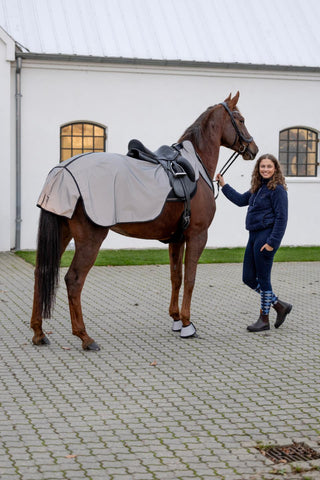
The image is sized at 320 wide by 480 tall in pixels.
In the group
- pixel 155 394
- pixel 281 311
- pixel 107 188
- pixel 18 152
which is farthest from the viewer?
pixel 18 152

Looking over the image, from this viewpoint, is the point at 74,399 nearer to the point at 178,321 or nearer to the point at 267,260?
the point at 178,321

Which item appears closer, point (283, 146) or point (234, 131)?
point (234, 131)

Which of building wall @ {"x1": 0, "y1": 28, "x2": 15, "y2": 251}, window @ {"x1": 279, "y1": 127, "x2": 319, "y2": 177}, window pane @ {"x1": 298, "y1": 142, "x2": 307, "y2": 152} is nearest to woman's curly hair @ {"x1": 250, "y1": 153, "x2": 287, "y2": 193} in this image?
building wall @ {"x1": 0, "y1": 28, "x2": 15, "y2": 251}

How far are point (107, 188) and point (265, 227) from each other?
6.88 feet

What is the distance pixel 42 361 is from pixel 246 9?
13.8 m

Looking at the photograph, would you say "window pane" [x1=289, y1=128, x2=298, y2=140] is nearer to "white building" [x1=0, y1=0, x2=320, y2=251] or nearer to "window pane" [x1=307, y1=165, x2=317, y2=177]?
"white building" [x1=0, y1=0, x2=320, y2=251]

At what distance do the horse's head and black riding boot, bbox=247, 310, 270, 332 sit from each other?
6.27 feet

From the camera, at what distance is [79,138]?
1614 cm

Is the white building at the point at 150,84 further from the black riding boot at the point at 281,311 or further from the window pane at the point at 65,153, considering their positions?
the black riding boot at the point at 281,311

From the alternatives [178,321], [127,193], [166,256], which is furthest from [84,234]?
[166,256]

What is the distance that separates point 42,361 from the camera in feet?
22.8

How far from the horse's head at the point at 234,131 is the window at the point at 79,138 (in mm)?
7987

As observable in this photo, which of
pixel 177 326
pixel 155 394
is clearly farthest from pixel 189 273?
pixel 155 394

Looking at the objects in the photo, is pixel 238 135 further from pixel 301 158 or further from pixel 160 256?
pixel 301 158
